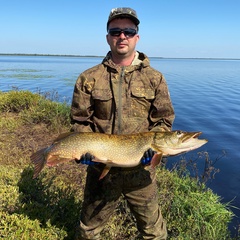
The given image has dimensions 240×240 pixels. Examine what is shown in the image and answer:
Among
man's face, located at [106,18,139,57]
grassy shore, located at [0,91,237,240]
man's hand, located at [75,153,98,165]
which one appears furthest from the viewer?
grassy shore, located at [0,91,237,240]

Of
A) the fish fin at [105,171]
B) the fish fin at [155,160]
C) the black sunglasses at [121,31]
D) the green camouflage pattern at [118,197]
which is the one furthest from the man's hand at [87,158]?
the black sunglasses at [121,31]

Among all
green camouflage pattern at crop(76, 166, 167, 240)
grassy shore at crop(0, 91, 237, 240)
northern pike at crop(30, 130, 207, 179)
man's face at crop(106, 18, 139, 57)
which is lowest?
grassy shore at crop(0, 91, 237, 240)

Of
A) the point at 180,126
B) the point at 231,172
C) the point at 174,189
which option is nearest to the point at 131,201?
the point at 174,189

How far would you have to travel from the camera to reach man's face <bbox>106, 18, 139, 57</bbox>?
3168mm

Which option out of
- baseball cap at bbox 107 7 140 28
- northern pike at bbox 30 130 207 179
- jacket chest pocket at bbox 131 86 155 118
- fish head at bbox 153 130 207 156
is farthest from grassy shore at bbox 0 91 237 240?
baseball cap at bbox 107 7 140 28

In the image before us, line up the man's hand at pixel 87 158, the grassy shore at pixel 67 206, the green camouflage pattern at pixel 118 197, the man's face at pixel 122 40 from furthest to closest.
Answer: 1. the grassy shore at pixel 67 206
2. the green camouflage pattern at pixel 118 197
3. the man's face at pixel 122 40
4. the man's hand at pixel 87 158

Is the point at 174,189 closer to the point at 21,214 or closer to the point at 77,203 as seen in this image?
the point at 77,203

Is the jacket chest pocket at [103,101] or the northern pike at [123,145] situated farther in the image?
the jacket chest pocket at [103,101]

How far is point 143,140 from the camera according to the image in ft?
10.4

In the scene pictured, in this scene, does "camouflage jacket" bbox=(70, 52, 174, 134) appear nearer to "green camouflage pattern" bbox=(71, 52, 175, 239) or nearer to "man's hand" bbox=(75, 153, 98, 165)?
"green camouflage pattern" bbox=(71, 52, 175, 239)

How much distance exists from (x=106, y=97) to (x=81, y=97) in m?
0.31

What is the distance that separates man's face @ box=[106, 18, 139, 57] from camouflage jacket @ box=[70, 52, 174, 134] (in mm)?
165

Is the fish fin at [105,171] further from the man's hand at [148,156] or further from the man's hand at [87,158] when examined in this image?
the man's hand at [148,156]

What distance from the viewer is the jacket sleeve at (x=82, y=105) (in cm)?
330
